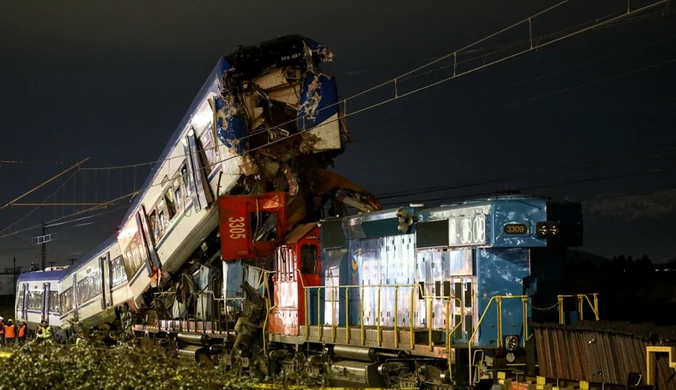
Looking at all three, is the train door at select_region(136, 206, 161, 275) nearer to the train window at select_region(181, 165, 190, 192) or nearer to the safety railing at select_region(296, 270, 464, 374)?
the train window at select_region(181, 165, 190, 192)

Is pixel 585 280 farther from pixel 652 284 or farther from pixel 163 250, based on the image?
pixel 163 250

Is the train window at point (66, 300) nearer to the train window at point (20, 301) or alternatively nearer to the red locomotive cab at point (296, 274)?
the train window at point (20, 301)

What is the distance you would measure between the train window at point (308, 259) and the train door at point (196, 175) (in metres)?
2.63

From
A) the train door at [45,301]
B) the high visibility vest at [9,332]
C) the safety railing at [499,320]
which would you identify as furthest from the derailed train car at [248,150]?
the train door at [45,301]

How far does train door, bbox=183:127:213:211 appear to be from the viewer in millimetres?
19406

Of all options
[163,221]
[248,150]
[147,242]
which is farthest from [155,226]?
[248,150]

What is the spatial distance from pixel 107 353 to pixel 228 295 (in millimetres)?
6239

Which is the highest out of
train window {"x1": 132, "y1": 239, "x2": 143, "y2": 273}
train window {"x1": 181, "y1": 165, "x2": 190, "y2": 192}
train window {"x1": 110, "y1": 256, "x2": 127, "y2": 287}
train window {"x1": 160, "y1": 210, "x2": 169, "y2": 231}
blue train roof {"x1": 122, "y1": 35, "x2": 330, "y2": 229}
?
blue train roof {"x1": 122, "y1": 35, "x2": 330, "y2": 229}

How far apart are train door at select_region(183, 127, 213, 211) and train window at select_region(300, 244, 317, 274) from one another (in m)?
2.63

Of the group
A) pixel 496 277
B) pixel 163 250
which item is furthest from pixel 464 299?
pixel 163 250

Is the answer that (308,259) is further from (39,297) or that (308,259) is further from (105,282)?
(39,297)

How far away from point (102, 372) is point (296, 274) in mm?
5841

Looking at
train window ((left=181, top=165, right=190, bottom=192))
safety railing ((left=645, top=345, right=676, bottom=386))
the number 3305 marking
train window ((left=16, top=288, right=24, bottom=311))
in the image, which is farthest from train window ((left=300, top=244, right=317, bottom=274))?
train window ((left=16, top=288, right=24, bottom=311))

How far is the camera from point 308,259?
17844 mm
